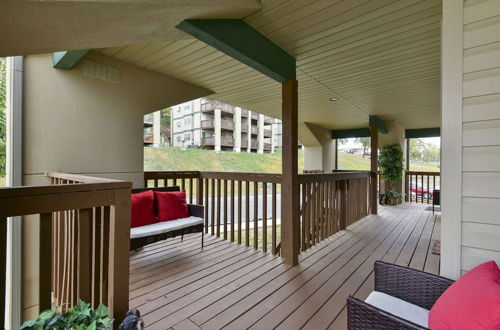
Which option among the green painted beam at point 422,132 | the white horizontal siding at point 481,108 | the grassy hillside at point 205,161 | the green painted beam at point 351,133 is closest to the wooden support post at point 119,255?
the white horizontal siding at point 481,108

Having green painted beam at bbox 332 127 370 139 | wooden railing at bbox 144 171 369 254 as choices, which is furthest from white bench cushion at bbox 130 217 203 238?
green painted beam at bbox 332 127 370 139

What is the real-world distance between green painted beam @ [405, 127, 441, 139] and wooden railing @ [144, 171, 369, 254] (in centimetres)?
465

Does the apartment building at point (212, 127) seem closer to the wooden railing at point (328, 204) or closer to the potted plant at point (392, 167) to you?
the potted plant at point (392, 167)

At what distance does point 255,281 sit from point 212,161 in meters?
15.3

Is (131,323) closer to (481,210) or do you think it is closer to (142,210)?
(142,210)

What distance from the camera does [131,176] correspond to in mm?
3127

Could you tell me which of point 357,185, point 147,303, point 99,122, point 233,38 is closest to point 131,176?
point 99,122

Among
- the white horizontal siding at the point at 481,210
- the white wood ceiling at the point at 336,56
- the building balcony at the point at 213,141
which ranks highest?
the building balcony at the point at 213,141

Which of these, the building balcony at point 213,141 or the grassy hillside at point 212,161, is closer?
the grassy hillside at point 212,161

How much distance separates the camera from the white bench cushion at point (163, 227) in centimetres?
250

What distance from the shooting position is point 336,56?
2.85 metres

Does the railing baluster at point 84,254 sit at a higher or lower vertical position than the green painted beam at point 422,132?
lower

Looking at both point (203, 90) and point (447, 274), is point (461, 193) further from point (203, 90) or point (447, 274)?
point (203, 90)

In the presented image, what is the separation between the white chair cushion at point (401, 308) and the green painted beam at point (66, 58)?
327 centimetres
